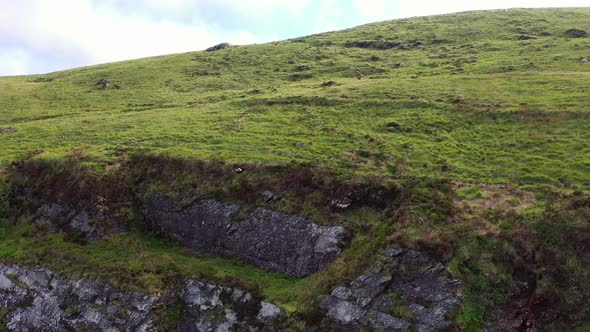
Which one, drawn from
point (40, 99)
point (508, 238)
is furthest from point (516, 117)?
point (40, 99)

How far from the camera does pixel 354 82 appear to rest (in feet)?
219

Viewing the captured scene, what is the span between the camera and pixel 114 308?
2764cm

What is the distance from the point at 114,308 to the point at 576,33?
89.3 metres

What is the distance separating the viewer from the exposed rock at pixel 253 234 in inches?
1154

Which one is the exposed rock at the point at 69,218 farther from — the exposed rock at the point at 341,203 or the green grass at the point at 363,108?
the exposed rock at the point at 341,203

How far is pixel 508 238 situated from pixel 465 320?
19.8 feet

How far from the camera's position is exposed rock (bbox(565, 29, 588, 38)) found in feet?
252

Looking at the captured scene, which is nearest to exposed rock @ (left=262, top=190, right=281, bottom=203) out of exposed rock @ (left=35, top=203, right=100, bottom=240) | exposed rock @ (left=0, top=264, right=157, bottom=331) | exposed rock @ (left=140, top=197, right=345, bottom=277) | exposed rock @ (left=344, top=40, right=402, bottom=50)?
exposed rock @ (left=140, top=197, right=345, bottom=277)

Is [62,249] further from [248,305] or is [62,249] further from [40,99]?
[40,99]

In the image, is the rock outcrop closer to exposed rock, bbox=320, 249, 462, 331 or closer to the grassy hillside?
the grassy hillside

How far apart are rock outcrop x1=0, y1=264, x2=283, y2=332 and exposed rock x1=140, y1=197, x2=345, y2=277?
3.96m

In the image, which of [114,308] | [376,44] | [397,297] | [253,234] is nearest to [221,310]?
[253,234]

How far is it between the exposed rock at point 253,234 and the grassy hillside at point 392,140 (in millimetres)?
1173

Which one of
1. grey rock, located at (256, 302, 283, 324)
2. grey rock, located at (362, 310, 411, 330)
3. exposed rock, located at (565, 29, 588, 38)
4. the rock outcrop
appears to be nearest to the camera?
grey rock, located at (362, 310, 411, 330)
